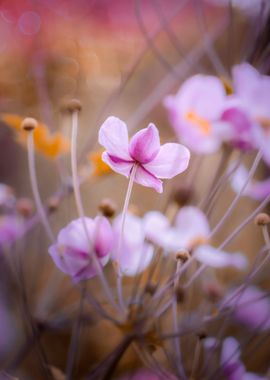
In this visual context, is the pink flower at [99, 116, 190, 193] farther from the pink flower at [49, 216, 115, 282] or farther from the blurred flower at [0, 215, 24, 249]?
the blurred flower at [0, 215, 24, 249]

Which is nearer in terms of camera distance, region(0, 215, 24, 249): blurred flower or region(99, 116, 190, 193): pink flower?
region(99, 116, 190, 193): pink flower

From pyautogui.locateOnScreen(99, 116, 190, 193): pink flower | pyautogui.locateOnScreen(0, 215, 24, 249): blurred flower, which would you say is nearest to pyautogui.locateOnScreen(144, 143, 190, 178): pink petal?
pyautogui.locateOnScreen(99, 116, 190, 193): pink flower

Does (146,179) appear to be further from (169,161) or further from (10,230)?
(10,230)

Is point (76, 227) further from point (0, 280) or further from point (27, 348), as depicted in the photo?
point (0, 280)

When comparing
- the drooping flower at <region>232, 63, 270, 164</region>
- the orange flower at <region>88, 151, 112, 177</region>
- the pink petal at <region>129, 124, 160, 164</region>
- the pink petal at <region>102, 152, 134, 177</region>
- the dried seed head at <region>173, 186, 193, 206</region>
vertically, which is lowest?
the dried seed head at <region>173, 186, 193, 206</region>

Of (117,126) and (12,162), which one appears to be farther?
(12,162)

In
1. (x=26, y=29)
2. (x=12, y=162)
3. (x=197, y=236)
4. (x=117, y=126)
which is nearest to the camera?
(x=117, y=126)

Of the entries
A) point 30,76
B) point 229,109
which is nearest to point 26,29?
point 30,76
